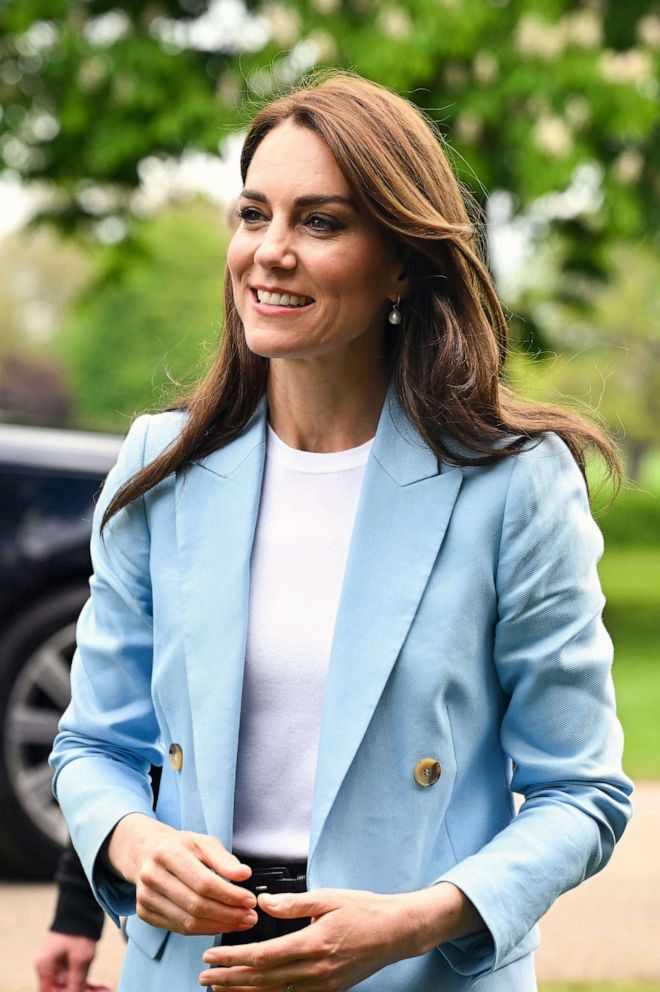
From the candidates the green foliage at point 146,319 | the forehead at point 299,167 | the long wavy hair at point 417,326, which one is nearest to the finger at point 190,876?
the long wavy hair at point 417,326

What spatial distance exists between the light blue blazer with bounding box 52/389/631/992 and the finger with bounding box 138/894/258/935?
0.45ft

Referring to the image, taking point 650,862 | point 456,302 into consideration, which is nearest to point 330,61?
point 650,862

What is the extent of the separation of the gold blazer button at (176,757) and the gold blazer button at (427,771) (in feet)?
1.14

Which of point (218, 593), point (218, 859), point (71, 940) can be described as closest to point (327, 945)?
point (218, 859)

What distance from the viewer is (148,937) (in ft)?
7.74

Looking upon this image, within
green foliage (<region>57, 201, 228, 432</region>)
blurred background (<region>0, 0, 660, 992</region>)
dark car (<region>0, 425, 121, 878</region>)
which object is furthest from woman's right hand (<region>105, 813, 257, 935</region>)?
green foliage (<region>57, 201, 228, 432</region>)

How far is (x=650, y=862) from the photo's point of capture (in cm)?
688

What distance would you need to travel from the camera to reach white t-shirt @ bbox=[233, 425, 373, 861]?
2.29m

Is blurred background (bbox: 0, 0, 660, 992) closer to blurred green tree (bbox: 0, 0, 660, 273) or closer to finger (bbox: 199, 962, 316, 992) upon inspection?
blurred green tree (bbox: 0, 0, 660, 273)

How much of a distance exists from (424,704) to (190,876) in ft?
1.24

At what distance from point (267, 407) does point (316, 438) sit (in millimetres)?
119

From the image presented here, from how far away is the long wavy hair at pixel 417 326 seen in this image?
2.34 meters

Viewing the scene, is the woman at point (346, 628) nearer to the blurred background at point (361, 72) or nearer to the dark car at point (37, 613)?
the dark car at point (37, 613)

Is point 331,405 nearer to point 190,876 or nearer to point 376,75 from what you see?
point 190,876
